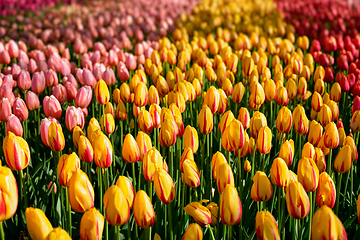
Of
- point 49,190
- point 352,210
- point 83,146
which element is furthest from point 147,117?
point 352,210

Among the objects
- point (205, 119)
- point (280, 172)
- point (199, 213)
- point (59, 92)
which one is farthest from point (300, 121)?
point (59, 92)

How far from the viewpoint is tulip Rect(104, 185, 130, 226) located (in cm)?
122

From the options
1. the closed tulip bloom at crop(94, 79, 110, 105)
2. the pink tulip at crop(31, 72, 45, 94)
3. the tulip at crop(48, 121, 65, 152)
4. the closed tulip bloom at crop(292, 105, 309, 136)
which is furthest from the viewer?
the pink tulip at crop(31, 72, 45, 94)

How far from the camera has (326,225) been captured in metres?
1.17

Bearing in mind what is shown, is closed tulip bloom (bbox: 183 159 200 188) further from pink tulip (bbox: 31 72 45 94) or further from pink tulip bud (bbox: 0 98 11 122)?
pink tulip (bbox: 31 72 45 94)

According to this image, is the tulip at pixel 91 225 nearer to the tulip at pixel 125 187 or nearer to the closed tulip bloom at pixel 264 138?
the tulip at pixel 125 187

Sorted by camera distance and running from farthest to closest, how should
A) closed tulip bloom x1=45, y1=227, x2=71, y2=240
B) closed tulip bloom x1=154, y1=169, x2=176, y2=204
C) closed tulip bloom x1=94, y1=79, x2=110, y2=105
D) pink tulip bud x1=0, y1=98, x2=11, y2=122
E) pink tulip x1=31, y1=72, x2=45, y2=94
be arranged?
pink tulip x1=31, y1=72, x2=45, y2=94 < closed tulip bloom x1=94, y1=79, x2=110, y2=105 < pink tulip bud x1=0, y1=98, x2=11, y2=122 < closed tulip bloom x1=154, y1=169, x2=176, y2=204 < closed tulip bloom x1=45, y1=227, x2=71, y2=240

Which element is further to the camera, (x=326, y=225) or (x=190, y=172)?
(x=190, y=172)

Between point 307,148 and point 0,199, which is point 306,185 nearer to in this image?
point 307,148

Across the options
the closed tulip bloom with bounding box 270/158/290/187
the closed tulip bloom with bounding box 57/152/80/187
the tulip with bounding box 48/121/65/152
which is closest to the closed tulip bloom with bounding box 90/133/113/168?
the closed tulip bloom with bounding box 57/152/80/187

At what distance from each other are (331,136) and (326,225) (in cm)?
69

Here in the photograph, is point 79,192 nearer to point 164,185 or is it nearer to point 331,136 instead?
point 164,185

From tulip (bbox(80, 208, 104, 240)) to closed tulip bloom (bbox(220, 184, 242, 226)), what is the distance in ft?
1.22

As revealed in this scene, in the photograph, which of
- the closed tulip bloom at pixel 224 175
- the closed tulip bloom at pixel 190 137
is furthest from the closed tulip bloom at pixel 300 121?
the closed tulip bloom at pixel 224 175
